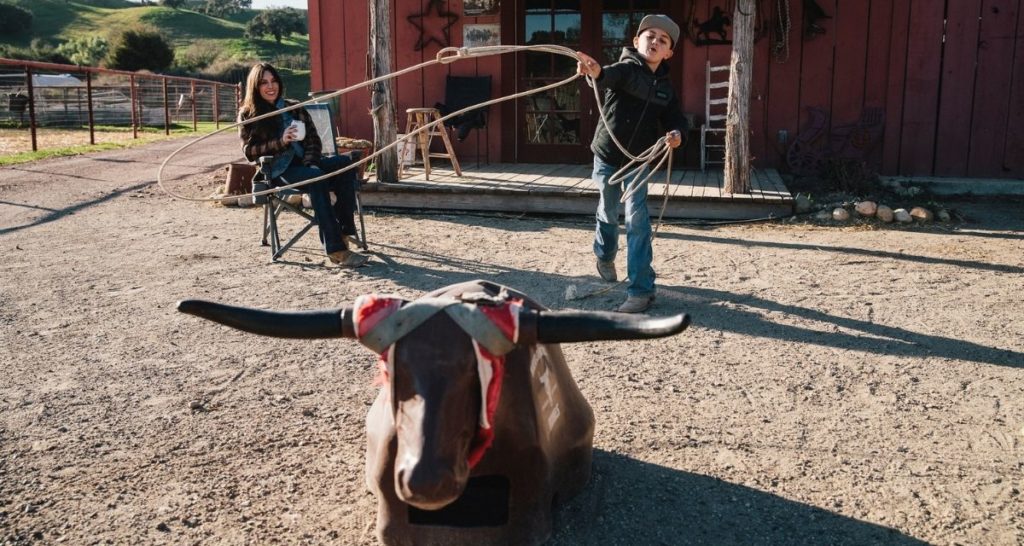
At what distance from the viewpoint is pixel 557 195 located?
834 centimetres

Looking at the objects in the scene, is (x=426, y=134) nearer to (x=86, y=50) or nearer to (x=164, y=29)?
(x=86, y=50)

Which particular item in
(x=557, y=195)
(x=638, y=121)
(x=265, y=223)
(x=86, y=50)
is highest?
(x=86, y=50)

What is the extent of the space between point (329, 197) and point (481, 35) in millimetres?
5040

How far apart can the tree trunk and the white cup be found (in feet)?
6.89

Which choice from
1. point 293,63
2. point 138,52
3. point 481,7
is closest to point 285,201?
point 481,7

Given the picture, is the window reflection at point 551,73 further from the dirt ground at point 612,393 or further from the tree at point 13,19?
the tree at point 13,19

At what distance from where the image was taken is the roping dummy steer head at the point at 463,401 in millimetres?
2113

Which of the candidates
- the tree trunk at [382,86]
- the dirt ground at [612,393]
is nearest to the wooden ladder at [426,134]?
the tree trunk at [382,86]

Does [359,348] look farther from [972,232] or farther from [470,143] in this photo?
[470,143]

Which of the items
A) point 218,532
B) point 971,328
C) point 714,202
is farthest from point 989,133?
point 218,532

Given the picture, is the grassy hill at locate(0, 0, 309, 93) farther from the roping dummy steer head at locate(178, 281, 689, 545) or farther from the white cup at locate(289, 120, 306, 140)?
the roping dummy steer head at locate(178, 281, 689, 545)

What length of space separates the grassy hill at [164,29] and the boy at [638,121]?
49.2 meters

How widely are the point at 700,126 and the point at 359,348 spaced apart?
266 inches

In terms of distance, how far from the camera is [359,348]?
449 cm
